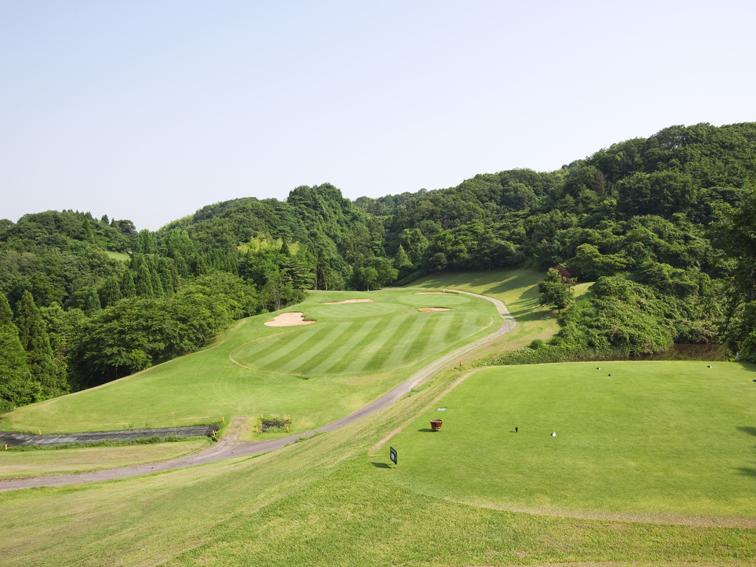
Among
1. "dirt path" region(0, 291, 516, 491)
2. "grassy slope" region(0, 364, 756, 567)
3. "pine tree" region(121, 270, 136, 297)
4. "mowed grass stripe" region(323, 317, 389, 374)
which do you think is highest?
"pine tree" region(121, 270, 136, 297)

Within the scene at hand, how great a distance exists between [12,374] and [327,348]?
29301mm

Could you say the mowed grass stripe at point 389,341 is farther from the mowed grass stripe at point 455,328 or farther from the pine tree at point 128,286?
the pine tree at point 128,286

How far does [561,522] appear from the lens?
13.4m

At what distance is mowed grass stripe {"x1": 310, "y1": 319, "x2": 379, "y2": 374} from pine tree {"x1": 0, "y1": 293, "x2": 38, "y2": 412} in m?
26.5

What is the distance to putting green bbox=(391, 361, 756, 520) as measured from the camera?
14586 millimetres

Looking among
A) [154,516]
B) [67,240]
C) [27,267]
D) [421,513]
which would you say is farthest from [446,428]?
[67,240]

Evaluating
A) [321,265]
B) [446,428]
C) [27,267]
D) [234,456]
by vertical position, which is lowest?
[234,456]

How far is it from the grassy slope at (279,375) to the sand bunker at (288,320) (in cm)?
163

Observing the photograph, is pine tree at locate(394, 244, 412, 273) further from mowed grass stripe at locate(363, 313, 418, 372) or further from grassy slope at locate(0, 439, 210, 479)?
grassy slope at locate(0, 439, 210, 479)

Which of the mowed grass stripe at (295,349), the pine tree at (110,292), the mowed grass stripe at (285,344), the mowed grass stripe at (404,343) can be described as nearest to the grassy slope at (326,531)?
the mowed grass stripe at (404,343)

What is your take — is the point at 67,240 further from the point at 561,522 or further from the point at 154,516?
the point at 561,522

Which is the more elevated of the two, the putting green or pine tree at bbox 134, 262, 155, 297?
pine tree at bbox 134, 262, 155, 297

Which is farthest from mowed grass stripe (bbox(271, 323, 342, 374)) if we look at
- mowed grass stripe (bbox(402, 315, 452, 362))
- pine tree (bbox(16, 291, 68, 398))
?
Result: pine tree (bbox(16, 291, 68, 398))

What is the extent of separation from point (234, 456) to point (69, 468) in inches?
394
